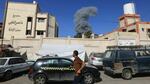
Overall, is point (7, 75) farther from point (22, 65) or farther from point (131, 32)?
point (131, 32)

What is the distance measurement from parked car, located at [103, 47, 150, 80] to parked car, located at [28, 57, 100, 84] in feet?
7.48

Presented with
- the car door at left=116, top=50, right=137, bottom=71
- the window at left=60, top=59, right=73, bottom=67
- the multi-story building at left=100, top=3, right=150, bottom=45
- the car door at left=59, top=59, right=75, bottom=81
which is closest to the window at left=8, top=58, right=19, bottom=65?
the window at left=60, top=59, right=73, bottom=67

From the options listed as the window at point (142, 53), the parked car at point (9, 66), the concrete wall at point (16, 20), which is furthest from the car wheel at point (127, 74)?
the concrete wall at point (16, 20)

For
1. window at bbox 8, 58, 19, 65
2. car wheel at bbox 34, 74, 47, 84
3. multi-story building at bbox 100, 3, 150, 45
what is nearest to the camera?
car wheel at bbox 34, 74, 47, 84

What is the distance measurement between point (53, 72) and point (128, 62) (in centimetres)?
518

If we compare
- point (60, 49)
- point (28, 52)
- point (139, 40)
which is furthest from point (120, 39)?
point (28, 52)

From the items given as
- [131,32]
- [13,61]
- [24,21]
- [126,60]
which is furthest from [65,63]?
[24,21]

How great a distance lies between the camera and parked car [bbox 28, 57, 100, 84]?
11633mm

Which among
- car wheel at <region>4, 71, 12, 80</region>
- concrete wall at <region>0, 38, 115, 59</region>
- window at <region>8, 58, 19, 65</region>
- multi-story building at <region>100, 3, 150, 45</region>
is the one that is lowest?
car wheel at <region>4, 71, 12, 80</region>

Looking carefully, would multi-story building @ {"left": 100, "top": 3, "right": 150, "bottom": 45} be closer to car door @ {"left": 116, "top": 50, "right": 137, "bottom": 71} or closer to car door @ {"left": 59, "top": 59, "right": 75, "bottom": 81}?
car door @ {"left": 116, "top": 50, "right": 137, "bottom": 71}

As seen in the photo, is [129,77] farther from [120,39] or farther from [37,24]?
[37,24]

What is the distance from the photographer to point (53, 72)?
11.7 m

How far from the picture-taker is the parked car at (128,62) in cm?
1349

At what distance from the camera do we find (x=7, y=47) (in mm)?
24859
